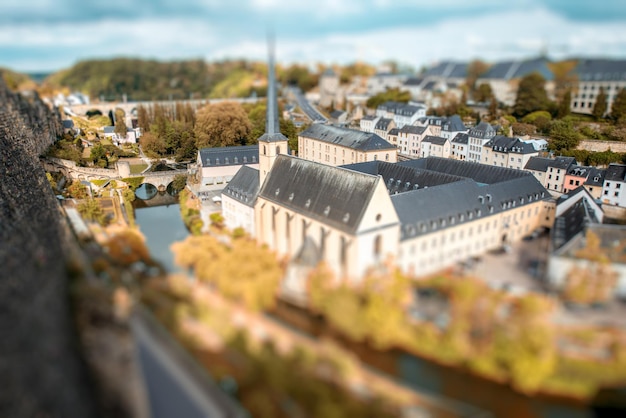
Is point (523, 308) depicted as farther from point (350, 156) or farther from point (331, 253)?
point (350, 156)

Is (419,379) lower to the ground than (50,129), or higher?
lower

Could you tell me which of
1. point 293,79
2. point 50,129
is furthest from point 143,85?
point 50,129

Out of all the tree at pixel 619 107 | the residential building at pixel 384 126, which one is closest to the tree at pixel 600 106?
the tree at pixel 619 107

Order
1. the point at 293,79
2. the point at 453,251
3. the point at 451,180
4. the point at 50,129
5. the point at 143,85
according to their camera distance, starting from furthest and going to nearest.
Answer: the point at 143,85 → the point at 293,79 → the point at 50,129 → the point at 451,180 → the point at 453,251

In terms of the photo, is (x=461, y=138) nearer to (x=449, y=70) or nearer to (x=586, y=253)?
(x=586, y=253)

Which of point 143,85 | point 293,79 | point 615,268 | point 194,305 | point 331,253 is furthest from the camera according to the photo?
point 143,85

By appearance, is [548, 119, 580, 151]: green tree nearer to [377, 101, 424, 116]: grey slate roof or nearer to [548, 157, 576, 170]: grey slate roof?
[548, 157, 576, 170]: grey slate roof

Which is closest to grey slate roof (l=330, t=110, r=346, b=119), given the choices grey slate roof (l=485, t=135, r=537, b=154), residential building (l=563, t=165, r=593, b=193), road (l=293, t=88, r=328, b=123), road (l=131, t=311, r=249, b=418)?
road (l=293, t=88, r=328, b=123)
